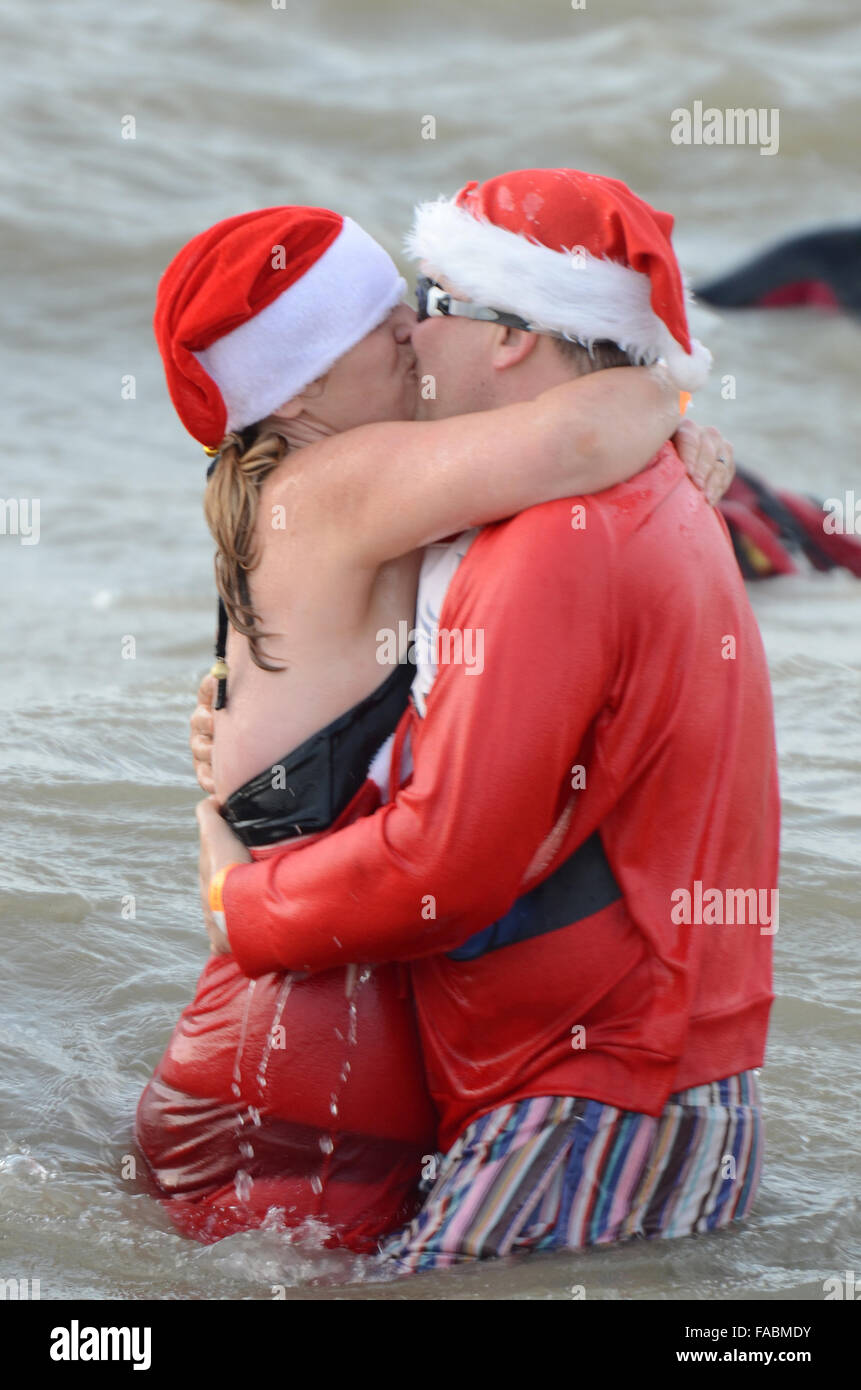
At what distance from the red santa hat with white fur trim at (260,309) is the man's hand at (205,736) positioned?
45 centimetres

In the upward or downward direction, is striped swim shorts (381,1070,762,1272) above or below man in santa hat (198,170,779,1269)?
below

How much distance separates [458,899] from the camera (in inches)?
84.2

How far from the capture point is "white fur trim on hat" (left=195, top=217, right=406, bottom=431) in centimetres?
229

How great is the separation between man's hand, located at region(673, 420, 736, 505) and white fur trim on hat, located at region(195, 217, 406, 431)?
47 cm

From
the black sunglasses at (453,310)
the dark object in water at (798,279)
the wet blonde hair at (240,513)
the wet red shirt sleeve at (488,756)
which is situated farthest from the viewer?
the dark object in water at (798,279)

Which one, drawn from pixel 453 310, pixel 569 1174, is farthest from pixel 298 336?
pixel 569 1174

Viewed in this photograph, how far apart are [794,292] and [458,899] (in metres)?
9.52

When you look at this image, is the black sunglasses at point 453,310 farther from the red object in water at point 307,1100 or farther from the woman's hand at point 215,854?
the woman's hand at point 215,854

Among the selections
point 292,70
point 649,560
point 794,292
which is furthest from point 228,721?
point 292,70

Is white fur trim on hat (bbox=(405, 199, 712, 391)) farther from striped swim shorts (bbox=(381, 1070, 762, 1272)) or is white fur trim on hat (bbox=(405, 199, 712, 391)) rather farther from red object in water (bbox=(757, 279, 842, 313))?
red object in water (bbox=(757, 279, 842, 313))

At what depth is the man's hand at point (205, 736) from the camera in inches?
101

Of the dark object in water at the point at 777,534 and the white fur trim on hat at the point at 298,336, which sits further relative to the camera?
the dark object in water at the point at 777,534

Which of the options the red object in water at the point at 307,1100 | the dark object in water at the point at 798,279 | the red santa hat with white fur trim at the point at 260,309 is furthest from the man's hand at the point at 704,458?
the dark object in water at the point at 798,279

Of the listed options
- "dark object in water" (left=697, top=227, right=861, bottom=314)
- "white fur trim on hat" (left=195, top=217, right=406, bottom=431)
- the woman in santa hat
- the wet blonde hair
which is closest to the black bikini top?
the woman in santa hat
